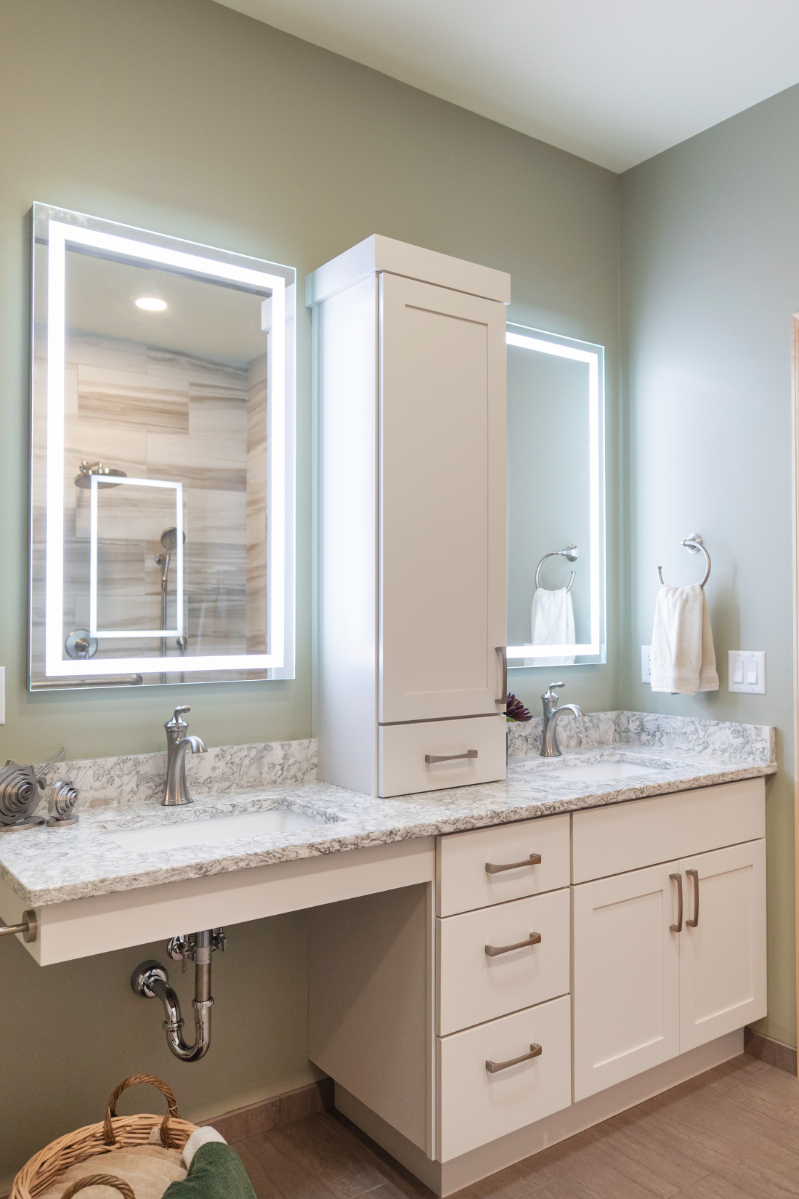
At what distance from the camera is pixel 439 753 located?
2.08 m

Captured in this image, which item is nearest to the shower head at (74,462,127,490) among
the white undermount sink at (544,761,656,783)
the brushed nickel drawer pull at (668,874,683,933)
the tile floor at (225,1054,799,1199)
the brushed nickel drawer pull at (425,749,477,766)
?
the brushed nickel drawer pull at (425,749,477,766)

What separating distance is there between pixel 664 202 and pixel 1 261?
209 centimetres

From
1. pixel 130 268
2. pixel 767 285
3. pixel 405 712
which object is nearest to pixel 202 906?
pixel 405 712

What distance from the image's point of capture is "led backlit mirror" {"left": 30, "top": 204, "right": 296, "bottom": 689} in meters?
1.86

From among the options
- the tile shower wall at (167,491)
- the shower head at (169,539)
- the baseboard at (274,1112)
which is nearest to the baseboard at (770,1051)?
the baseboard at (274,1112)

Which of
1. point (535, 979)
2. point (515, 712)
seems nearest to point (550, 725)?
point (515, 712)

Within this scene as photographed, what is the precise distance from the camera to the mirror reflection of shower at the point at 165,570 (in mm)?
2018

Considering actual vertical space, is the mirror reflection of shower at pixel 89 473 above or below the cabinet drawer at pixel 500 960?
above

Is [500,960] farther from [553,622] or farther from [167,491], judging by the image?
[167,491]

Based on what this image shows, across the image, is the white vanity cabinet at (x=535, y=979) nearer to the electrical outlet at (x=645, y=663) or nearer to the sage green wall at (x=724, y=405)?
the sage green wall at (x=724, y=405)

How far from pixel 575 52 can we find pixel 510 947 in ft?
7.54

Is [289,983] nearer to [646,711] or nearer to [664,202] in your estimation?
[646,711]

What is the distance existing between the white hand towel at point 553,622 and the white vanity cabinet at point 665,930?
2.10ft

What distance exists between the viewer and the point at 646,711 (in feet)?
9.39
